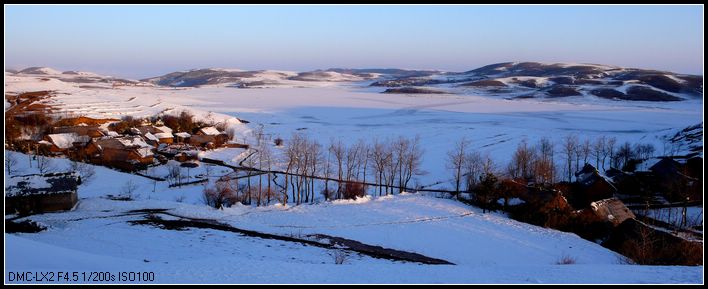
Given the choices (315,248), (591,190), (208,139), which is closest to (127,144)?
(208,139)

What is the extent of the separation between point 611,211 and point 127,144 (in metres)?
20.8

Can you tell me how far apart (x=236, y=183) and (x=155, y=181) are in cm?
368

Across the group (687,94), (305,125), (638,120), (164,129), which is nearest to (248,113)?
(305,125)

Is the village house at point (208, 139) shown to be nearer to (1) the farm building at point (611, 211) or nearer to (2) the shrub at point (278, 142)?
(2) the shrub at point (278, 142)

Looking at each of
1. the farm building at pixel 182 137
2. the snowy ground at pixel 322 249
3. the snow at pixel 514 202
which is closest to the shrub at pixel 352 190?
the snowy ground at pixel 322 249

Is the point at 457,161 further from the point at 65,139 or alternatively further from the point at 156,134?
the point at 65,139

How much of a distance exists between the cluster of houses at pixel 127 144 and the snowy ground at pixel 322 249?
35.1 ft

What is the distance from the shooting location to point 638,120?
129 feet

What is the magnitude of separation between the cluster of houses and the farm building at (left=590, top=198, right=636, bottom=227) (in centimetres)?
1784

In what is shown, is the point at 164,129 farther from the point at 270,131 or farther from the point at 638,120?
the point at 638,120

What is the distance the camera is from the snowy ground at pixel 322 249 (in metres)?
6.55

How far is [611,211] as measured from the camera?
584 inches

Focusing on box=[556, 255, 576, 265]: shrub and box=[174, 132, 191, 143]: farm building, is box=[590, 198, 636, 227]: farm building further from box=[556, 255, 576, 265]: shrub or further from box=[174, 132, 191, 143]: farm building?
box=[174, 132, 191, 143]: farm building

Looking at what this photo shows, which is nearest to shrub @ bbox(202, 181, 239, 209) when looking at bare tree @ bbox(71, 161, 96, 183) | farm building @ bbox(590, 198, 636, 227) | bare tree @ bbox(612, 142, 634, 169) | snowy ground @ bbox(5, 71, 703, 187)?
bare tree @ bbox(71, 161, 96, 183)
